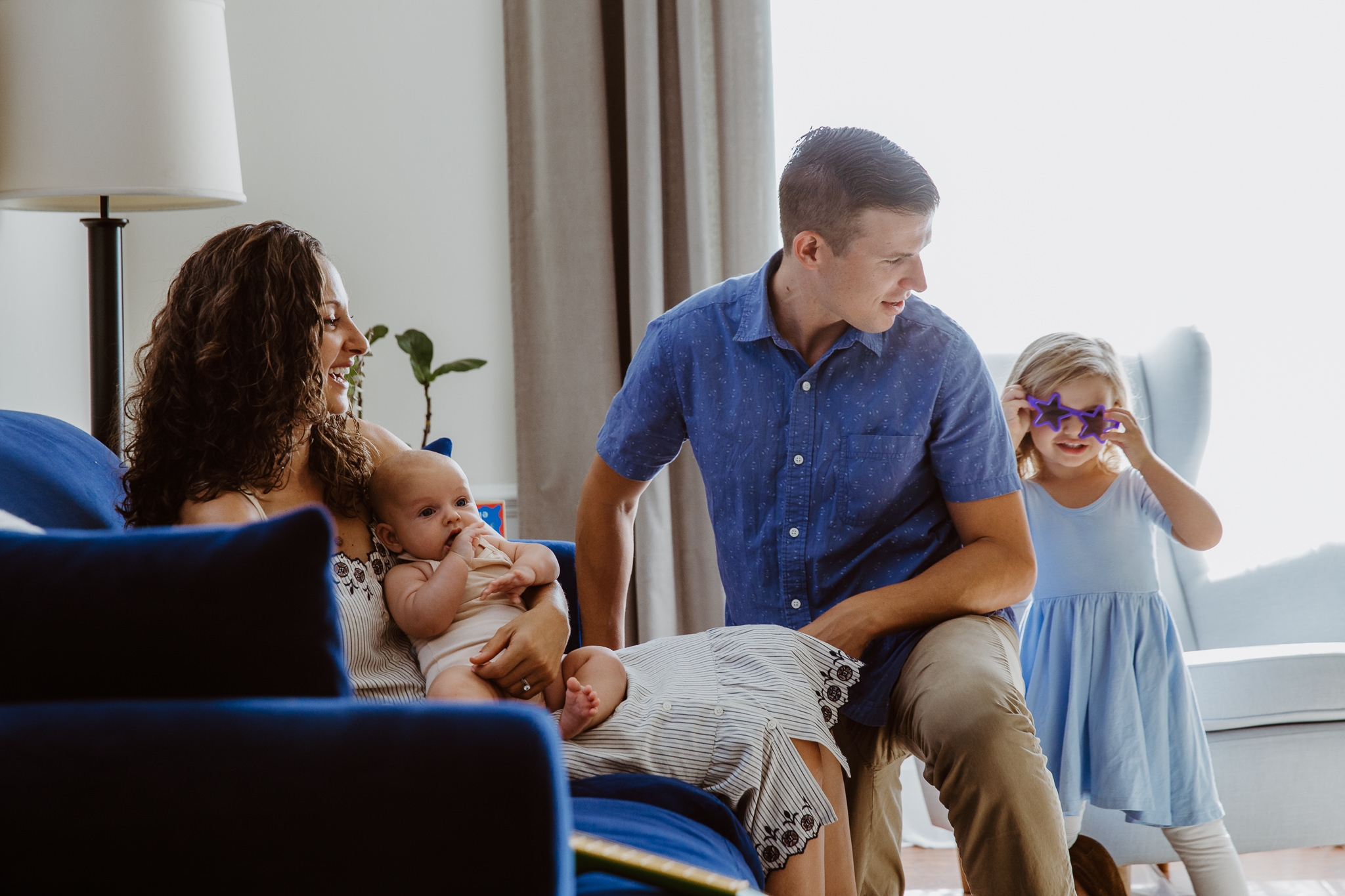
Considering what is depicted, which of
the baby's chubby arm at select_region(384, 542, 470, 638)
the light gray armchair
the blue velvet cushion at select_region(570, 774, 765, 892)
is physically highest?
the baby's chubby arm at select_region(384, 542, 470, 638)

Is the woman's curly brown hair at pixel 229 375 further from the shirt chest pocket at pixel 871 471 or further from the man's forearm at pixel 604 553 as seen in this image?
the shirt chest pocket at pixel 871 471

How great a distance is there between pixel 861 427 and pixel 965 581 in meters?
0.27

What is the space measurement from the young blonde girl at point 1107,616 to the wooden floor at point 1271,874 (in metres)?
0.43

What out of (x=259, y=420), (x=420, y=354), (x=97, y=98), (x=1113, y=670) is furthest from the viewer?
(x=420, y=354)

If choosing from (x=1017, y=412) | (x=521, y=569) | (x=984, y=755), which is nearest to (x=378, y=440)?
(x=521, y=569)

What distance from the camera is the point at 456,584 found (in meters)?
1.25

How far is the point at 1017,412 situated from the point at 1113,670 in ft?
1.65

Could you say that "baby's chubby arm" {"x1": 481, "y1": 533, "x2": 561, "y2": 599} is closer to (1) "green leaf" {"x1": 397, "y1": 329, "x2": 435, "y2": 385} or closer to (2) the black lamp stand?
(2) the black lamp stand

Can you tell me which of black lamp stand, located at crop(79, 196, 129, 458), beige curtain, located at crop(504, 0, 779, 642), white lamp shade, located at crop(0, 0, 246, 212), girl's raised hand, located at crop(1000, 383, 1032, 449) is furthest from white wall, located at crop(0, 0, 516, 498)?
girl's raised hand, located at crop(1000, 383, 1032, 449)

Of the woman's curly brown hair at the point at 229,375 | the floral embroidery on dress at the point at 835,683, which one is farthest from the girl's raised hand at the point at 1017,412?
the woman's curly brown hair at the point at 229,375

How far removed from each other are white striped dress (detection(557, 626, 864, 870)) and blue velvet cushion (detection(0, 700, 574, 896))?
537 millimetres

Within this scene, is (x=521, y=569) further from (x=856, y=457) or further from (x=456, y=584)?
(x=856, y=457)

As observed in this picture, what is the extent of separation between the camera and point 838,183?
4.93ft

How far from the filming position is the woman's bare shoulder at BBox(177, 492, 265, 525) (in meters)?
1.16
